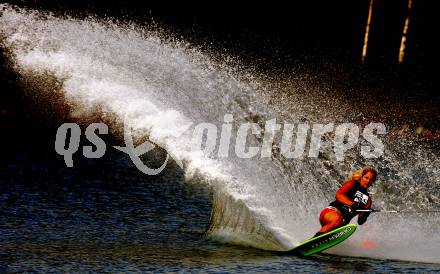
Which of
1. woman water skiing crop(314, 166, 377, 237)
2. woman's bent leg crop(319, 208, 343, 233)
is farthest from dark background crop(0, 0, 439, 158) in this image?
woman's bent leg crop(319, 208, 343, 233)

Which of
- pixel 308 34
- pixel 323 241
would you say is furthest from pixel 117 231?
pixel 308 34

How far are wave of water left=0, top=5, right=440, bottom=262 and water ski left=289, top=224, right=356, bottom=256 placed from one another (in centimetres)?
34

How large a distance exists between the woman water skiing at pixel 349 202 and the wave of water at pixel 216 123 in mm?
506

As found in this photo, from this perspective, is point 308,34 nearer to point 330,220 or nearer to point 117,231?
point 117,231

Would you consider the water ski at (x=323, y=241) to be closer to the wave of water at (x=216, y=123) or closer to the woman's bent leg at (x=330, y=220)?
the woman's bent leg at (x=330, y=220)

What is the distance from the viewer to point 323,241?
41.0 feet

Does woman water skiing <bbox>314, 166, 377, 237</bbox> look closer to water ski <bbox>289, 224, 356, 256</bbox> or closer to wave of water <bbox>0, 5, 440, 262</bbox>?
water ski <bbox>289, 224, 356, 256</bbox>

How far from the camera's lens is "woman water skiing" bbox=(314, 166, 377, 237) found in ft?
41.7

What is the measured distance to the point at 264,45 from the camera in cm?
5012

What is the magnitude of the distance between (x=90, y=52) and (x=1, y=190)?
3615mm

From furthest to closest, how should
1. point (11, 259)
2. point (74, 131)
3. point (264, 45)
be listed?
point (264, 45)
point (74, 131)
point (11, 259)

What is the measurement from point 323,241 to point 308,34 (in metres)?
40.9

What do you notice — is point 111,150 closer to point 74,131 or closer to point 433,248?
point 74,131

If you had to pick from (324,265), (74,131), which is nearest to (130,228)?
(324,265)
